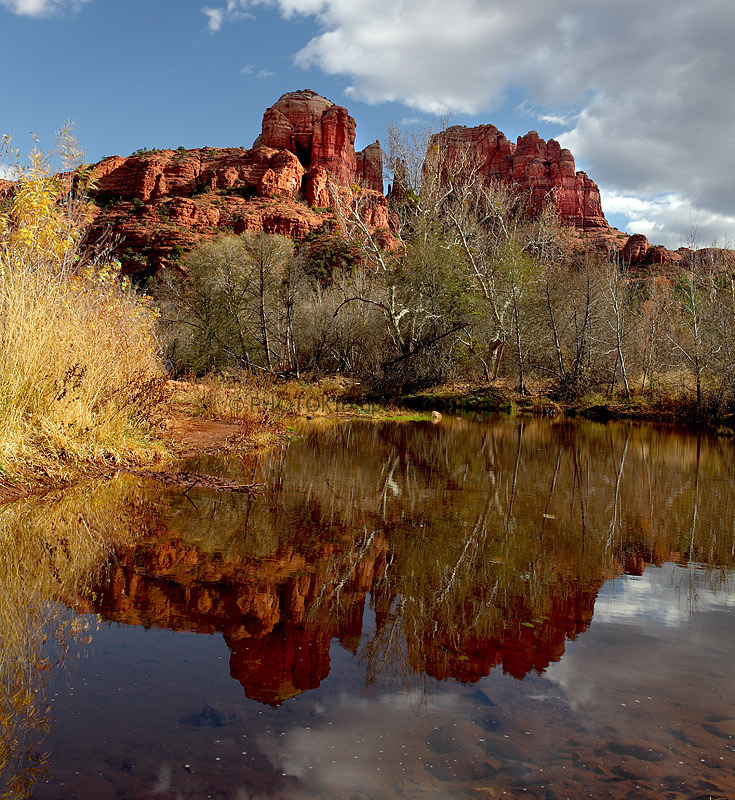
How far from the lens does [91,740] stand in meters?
2.60

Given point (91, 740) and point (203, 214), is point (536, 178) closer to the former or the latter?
point (203, 214)

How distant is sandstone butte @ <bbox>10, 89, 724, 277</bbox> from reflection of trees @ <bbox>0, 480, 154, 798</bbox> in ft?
171

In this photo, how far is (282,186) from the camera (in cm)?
8712

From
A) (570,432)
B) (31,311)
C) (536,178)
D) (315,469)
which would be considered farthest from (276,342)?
(536,178)

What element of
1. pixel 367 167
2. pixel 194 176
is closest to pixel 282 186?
pixel 194 176

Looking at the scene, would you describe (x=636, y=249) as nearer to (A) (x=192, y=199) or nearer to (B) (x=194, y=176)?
(A) (x=192, y=199)

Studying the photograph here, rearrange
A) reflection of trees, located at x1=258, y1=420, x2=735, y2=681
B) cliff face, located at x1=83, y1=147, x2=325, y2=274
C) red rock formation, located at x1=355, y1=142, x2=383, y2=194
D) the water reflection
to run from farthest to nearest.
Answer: red rock formation, located at x1=355, y1=142, x2=383, y2=194 → cliff face, located at x1=83, y1=147, x2=325, y2=274 → reflection of trees, located at x1=258, y1=420, x2=735, y2=681 → the water reflection

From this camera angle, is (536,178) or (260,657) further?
(536,178)

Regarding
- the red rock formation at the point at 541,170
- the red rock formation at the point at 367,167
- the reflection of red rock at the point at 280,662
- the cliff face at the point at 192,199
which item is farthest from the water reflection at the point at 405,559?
the red rock formation at the point at 367,167

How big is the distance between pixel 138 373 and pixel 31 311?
2.31 m

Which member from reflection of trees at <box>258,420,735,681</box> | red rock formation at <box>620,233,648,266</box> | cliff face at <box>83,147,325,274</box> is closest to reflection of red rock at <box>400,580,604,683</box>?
reflection of trees at <box>258,420,735,681</box>

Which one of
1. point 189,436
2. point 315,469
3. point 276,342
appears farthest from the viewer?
point 276,342

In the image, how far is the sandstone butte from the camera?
7369 cm

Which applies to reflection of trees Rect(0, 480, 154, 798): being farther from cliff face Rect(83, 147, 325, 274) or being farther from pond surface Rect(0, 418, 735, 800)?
cliff face Rect(83, 147, 325, 274)
